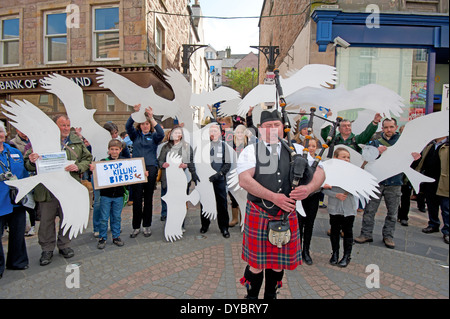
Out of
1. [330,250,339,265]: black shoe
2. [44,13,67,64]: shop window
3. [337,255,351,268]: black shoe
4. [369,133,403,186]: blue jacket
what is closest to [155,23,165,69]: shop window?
[44,13,67,64]: shop window

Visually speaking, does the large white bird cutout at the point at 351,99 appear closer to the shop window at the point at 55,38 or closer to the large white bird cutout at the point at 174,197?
the large white bird cutout at the point at 174,197

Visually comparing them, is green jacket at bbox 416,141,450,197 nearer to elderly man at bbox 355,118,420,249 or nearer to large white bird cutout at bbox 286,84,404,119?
elderly man at bbox 355,118,420,249

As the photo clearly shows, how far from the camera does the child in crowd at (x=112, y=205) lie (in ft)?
12.7

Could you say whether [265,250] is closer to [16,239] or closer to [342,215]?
[342,215]

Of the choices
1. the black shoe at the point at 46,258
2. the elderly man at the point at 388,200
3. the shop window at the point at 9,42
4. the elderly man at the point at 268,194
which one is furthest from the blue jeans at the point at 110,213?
the shop window at the point at 9,42

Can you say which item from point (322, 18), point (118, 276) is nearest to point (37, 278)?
point (118, 276)

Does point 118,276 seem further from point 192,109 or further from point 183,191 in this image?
point 192,109

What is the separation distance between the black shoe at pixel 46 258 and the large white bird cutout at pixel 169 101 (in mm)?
2044

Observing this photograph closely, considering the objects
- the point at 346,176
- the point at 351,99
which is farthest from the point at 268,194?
the point at 351,99

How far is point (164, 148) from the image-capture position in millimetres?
4281

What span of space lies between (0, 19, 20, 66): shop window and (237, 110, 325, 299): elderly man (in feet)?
42.2

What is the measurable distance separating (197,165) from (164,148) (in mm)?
622

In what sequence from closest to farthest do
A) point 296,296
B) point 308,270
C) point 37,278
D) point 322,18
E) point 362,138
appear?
point 296,296 → point 37,278 → point 308,270 → point 362,138 → point 322,18

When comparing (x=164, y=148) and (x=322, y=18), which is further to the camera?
(x=322, y=18)
